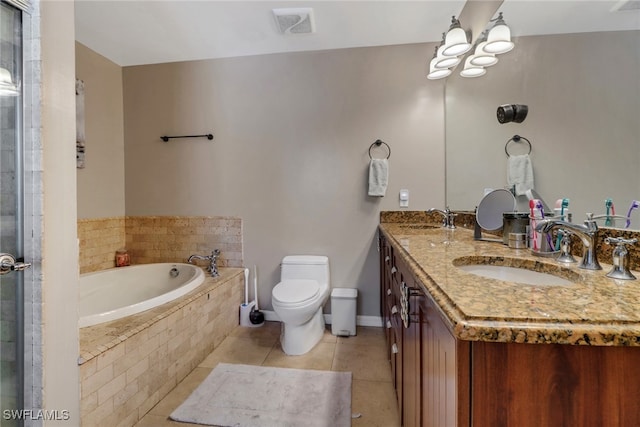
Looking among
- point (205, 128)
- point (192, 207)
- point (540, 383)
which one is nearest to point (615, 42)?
point (540, 383)

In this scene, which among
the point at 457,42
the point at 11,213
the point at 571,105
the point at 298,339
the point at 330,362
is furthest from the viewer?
the point at 298,339

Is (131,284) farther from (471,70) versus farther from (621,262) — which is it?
(471,70)

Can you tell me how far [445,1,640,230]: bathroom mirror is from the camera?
97cm

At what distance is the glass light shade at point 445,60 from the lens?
1989 millimetres

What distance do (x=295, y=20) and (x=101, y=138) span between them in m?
2.04

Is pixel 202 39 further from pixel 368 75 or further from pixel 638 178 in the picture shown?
pixel 638 178

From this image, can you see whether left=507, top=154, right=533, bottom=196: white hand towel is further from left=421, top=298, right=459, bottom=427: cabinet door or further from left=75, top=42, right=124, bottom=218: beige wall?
left=75, top=42, right=124, bottom=218: beige wall

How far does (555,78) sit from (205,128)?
2.59 m

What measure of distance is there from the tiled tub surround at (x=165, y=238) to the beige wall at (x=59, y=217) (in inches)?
60.1

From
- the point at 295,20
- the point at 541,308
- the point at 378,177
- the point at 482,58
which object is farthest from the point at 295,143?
the point at 541,308

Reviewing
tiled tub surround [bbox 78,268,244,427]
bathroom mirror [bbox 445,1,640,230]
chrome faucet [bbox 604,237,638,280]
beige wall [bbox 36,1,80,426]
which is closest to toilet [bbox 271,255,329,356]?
tiled tub surround [bbox 78,268,244,427]

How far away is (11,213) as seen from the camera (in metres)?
0.98

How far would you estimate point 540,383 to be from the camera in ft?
1.67

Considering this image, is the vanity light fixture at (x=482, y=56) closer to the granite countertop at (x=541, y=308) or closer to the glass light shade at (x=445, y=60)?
the glass light shade at (x=445, y=60)
